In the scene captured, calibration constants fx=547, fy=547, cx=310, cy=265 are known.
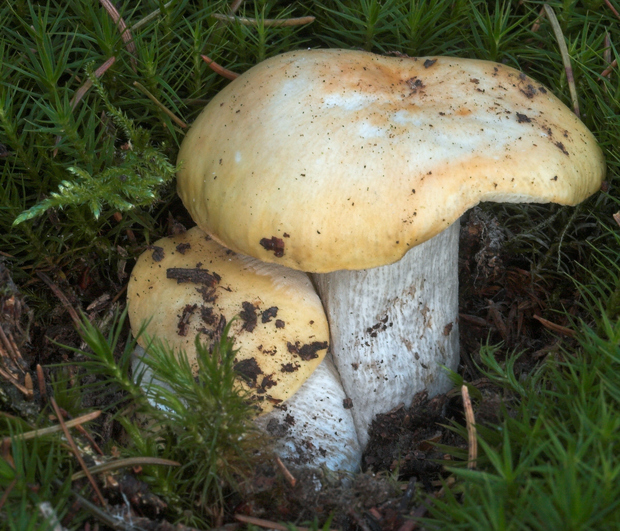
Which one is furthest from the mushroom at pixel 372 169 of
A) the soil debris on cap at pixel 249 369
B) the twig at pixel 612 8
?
the twig at pixel 612 8

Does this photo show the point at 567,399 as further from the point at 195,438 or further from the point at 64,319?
the point at 64,319

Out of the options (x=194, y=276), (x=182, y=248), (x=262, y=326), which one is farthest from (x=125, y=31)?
(x=262, y=326)

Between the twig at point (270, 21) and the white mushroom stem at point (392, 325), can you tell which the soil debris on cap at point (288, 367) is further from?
the twig at point (270, 21)

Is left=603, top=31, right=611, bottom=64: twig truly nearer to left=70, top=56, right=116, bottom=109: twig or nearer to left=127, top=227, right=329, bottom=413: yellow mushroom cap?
left=127, top=227, right=329, bottom=413: yellow mushroom cap

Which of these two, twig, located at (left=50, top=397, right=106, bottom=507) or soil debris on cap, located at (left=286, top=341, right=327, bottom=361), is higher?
twig, located at (left=50, top=397, right=106, bottom=507)

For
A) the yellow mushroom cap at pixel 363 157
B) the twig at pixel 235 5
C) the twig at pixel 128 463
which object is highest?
the twig at pixel 235 5

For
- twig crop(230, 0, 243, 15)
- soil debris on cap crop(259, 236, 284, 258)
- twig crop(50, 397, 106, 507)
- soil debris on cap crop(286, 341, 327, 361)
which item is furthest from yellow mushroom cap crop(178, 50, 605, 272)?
twig crop(50, 397, 106, 507)

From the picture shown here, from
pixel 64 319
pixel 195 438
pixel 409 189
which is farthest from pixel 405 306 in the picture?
pixel 64 319
